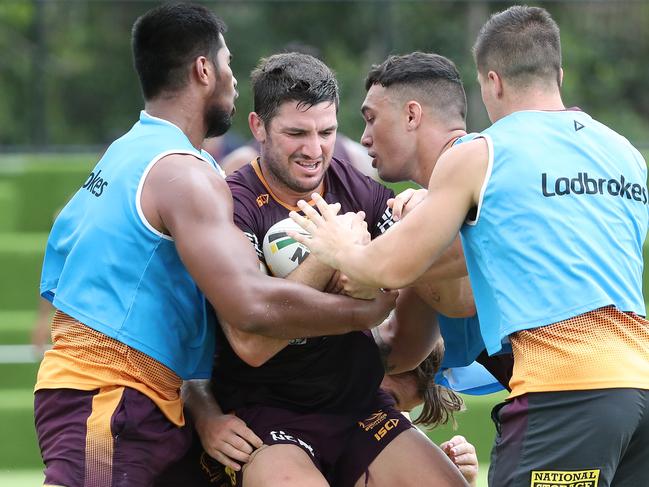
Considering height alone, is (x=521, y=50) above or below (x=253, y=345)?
above

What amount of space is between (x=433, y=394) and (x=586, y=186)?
5.62ft

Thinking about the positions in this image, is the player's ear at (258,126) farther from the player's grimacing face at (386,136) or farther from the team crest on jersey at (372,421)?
the team crest on jersey at (372,421)

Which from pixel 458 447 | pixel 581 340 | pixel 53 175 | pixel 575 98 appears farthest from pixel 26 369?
pixel 575 98

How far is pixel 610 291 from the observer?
348 centimetres

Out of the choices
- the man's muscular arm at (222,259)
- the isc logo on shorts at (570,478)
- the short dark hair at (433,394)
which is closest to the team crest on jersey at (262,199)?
the man's muscular arm at (222,259)

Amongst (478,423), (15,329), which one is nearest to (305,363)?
(478,423)

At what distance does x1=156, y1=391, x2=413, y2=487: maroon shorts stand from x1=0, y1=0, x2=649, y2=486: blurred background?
16.5 ft

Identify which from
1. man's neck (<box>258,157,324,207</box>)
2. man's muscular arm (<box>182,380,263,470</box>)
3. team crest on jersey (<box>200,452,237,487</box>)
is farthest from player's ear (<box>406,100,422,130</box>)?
team crest on jersey (<box>200,452,237,487</box>)

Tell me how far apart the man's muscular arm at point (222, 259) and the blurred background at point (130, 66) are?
559 cm

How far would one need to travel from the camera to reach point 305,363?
418 cm

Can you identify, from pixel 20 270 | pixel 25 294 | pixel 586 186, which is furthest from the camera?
pixel 25 294

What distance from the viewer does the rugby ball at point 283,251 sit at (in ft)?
12.9

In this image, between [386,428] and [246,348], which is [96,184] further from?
[386,428]

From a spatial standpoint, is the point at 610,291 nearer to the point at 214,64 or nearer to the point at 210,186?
the point at 210,186
